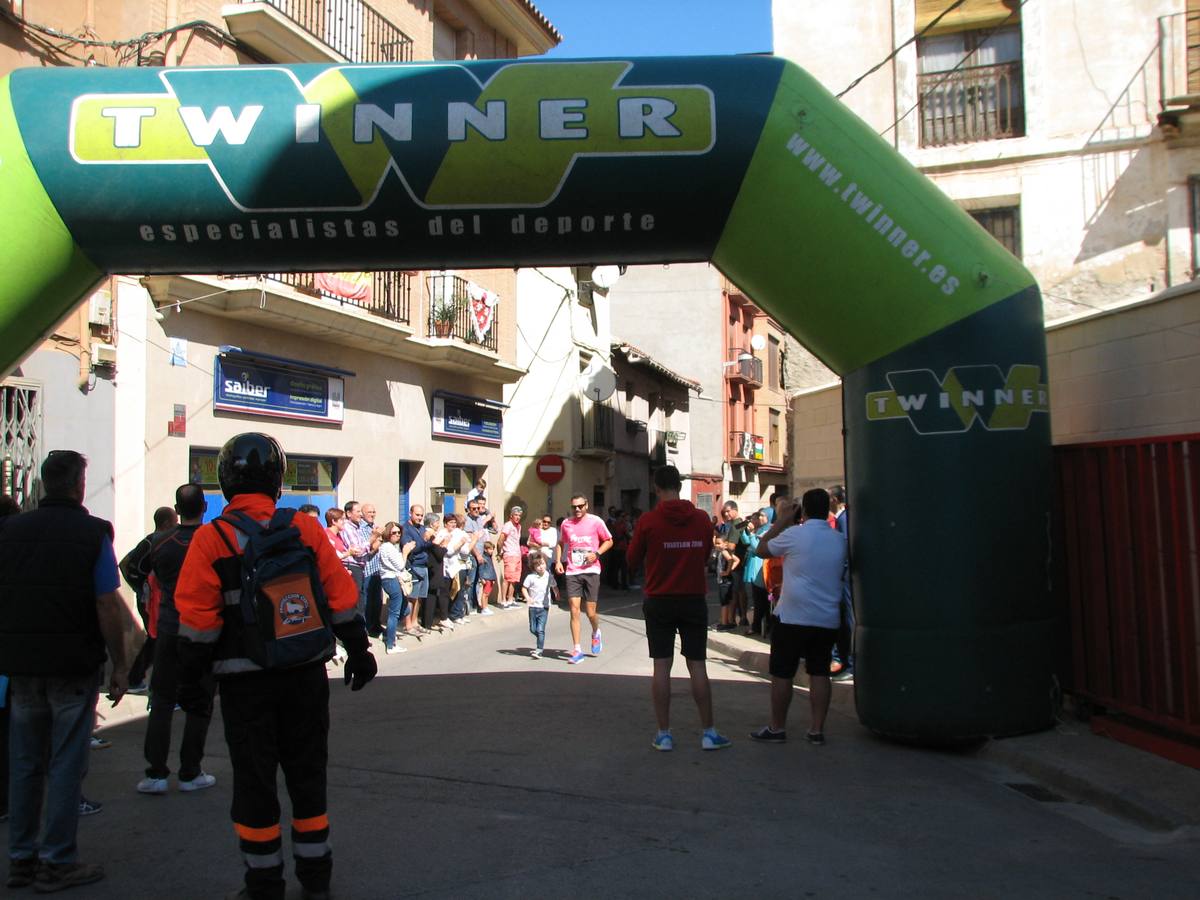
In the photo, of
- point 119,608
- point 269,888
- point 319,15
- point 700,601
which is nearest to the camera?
point 269,888

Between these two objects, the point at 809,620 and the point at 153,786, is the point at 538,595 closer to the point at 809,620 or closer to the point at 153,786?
the point at 809,620

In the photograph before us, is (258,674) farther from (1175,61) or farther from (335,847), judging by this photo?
(1175,61)

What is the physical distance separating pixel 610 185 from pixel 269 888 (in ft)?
14.5

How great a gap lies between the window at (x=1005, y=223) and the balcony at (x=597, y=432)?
13.9 m

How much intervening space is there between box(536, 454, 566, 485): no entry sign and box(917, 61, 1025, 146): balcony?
940cm

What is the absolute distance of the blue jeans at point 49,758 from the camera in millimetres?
4379

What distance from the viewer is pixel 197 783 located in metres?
5.90

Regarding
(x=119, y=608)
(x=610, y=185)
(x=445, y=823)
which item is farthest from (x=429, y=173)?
(x=445, y=823)

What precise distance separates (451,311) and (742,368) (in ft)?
79.4

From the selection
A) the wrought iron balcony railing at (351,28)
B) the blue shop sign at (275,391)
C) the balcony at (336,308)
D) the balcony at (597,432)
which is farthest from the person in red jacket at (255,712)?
the balcony at (597,432)

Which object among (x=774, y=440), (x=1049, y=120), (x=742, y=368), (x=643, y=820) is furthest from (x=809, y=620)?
(x=774, y=440)

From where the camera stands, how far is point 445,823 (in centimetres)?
516

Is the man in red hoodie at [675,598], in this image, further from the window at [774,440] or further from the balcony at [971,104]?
the window at [774,440]

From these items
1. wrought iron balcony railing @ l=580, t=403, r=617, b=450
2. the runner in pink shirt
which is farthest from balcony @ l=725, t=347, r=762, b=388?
the runner in pink shirt
